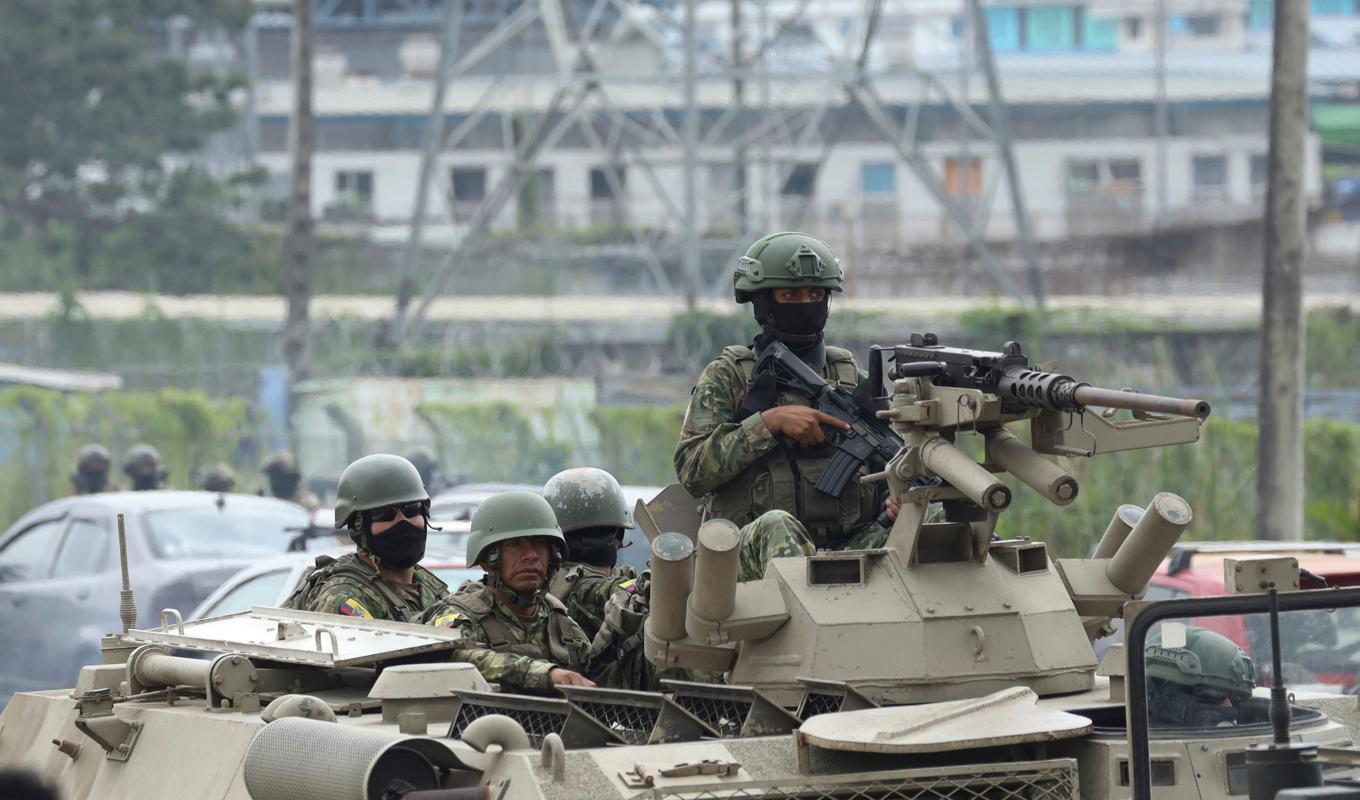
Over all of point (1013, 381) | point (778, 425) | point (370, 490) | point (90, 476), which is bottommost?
point (90, 476)

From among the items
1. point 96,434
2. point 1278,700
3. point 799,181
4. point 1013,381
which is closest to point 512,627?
point 1013,381

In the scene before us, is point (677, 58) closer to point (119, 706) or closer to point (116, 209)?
point (116, 209)

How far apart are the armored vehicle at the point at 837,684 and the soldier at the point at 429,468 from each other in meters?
13.7

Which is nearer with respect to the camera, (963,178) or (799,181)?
(963,178)

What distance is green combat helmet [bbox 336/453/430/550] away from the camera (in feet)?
30.0

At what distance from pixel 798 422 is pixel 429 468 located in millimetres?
14750

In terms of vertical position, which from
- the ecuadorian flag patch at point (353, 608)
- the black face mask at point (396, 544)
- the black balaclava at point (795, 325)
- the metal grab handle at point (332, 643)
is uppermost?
the black balaclava at point (795, 325)

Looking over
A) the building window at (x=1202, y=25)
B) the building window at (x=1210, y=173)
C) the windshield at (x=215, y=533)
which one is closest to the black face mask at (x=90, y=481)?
the windshield at (x=215, y=533)

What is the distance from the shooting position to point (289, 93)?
116 feet

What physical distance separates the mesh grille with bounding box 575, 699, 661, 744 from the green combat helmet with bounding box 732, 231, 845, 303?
2186mm

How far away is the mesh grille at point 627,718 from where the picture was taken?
6457 mm

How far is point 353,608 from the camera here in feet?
28.3

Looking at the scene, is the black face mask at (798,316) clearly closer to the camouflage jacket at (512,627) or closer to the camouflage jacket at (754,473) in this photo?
the camouflage jacket at (754,473)

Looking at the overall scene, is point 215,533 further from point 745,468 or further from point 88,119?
point 88,119
